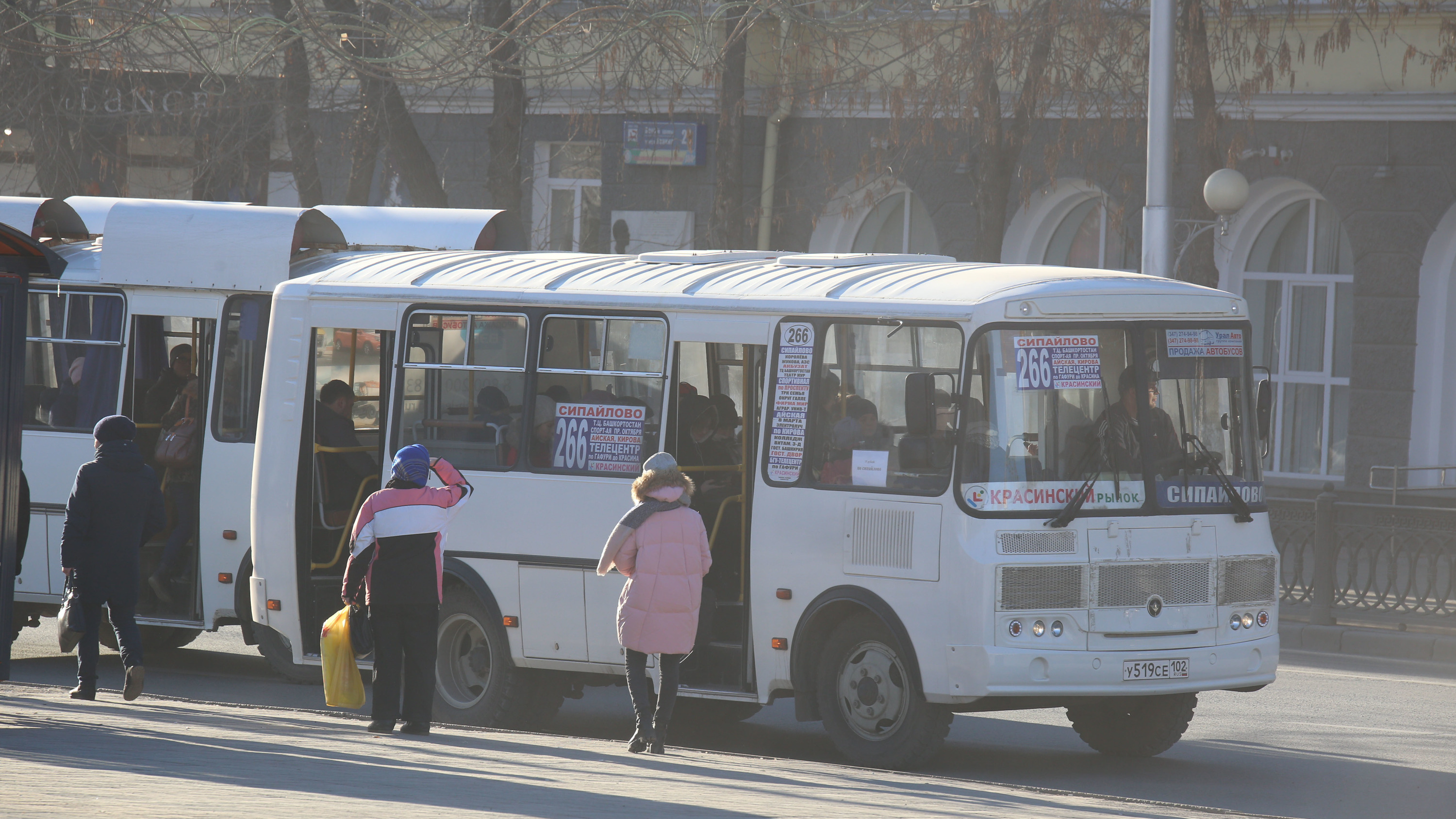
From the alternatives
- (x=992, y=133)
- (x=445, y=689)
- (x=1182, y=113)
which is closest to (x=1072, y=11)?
(x=992, y=133)

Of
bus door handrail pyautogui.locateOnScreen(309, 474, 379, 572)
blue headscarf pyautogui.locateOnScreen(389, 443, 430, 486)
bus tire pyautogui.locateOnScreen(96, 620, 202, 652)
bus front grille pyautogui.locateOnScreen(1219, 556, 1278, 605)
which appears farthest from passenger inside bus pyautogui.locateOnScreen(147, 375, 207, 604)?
bus front grille pyautogui.locateOnScreen(1219, 556, 1278, 605)

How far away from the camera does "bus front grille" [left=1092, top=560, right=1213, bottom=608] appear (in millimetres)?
8875

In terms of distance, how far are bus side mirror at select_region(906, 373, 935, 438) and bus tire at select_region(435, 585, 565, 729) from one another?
115 inches

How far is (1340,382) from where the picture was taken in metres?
21.6

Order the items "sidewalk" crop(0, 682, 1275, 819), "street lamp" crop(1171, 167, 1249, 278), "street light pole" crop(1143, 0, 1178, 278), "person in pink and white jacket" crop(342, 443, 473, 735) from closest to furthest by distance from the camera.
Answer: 1. "sidewalk" crop(0, 682, 1275, 819)
2. "person in pink and white jacket" crop(342, 443, 473, 735)
3. "street light pole" crop(1143, 0, 1178, 278)
4. "street lamp" crop(1171, 167, 1249, 278)

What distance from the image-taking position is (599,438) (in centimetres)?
1022

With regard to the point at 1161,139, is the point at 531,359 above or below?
below

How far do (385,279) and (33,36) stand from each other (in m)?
9.72

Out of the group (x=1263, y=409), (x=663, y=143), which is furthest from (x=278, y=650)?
(x=663, y=143)

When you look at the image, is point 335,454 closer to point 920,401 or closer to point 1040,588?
point 920,401

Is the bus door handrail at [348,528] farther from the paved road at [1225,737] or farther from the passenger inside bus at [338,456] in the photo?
the paved road at [1225,737]

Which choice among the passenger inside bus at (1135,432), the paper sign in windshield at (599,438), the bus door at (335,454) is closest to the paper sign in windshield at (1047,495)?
the passenger inside bus at (1135,432)

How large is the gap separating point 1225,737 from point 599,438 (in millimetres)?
3957

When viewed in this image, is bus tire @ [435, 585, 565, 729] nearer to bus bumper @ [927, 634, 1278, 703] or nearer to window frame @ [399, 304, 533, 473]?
window frame @ [399, 304, 533, 473]
